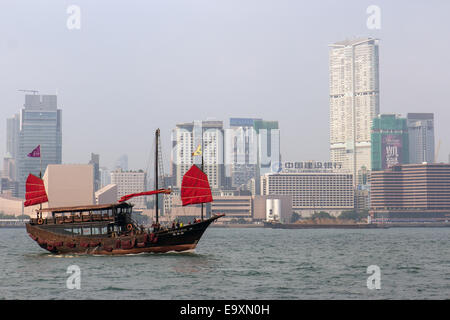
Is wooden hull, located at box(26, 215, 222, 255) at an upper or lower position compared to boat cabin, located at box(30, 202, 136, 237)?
lower

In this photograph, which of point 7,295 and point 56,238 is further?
point 56,238

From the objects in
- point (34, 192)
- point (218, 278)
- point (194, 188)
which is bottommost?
point (218, 278)

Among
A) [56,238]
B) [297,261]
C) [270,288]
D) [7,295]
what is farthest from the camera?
[56,238]

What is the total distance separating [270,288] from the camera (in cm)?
4484

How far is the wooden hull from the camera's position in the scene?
71.8 m

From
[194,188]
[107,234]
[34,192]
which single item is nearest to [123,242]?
[107,234]

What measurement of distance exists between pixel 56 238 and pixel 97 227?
16.0 feet

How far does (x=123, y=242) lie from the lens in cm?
7188

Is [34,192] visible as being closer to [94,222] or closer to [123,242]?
[94,222]

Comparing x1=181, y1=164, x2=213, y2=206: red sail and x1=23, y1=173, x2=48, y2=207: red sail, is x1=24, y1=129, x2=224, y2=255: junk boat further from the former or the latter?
x1=23, y1=173, x2=48, y2=207: red sail

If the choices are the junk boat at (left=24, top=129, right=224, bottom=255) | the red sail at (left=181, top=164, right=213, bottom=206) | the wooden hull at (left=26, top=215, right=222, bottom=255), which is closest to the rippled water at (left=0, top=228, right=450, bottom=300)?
the wooden hull at (left=26, top=215, right=222, bottom=255)

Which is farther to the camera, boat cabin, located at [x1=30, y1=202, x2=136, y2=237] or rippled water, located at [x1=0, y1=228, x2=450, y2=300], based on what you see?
boat cabin, located at [x1=30, y1=202, x2=136, y2=237]
